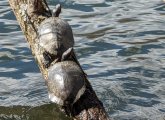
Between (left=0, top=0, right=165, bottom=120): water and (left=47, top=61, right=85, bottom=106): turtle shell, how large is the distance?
107 cm

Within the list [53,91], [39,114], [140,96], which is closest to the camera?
[53,91]

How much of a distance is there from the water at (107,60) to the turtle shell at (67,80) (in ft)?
3.50

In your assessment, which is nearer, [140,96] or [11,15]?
[140,96]

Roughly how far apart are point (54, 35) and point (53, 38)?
46 mm

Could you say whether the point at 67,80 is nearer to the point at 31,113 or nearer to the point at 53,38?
the point at 53,38

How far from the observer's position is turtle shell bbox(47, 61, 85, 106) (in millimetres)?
5883

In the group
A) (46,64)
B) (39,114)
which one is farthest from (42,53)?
(39,114)

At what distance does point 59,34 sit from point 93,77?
2.15 metres

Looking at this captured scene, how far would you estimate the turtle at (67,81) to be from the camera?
5871 mm

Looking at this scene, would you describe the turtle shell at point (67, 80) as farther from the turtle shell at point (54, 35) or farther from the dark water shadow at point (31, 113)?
the dark water shadow at point (31, 113)

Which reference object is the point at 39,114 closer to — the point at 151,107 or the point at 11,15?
the point at 151,107

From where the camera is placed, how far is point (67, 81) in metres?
5.93

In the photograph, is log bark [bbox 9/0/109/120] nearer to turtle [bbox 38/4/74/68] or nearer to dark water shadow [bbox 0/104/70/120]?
turtle [bbox 38/4/74/68]

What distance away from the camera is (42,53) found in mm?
6328
